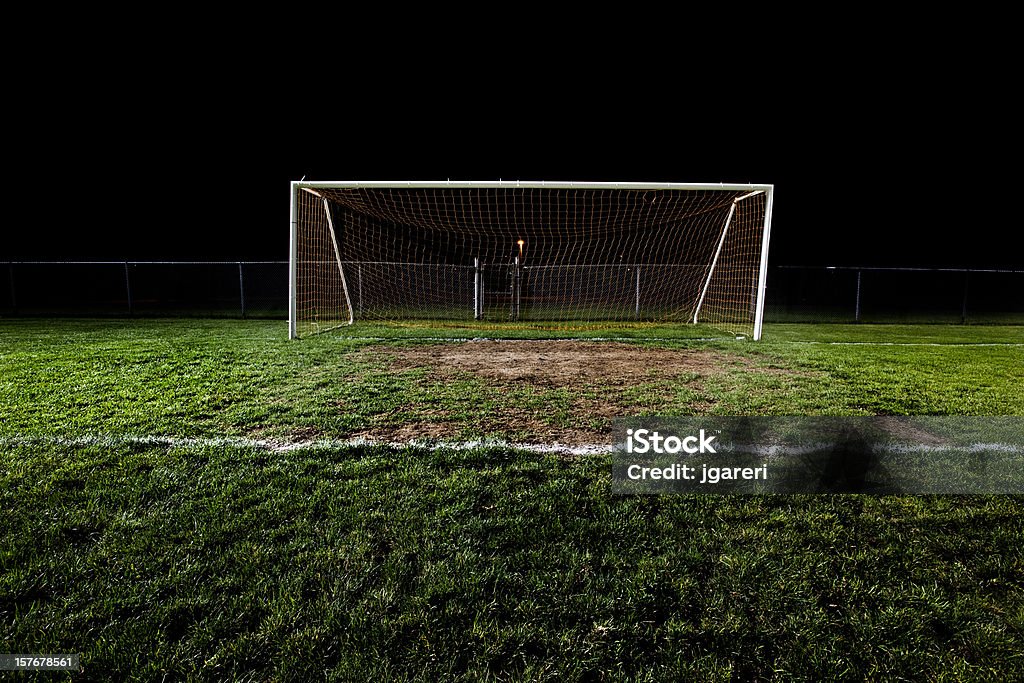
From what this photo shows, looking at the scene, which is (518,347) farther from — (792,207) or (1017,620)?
(792,207)

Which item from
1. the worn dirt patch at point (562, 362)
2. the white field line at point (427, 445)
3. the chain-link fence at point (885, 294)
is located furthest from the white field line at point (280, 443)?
the chain-link fence at point (885, 294)

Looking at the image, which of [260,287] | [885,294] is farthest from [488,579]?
[885,294]

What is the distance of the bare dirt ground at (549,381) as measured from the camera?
3900 millimetres

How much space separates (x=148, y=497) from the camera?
2730 millimetres

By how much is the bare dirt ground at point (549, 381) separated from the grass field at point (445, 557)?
0.18ft

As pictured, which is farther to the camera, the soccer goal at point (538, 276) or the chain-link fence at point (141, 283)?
the chain-link fence at point (141, 283)

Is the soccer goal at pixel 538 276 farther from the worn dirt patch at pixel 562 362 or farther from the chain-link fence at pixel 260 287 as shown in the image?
the chain-link fence at pixel 260 287

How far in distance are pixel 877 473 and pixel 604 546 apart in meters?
1.97

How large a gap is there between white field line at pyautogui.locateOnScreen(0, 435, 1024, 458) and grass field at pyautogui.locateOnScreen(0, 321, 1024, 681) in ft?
0.09

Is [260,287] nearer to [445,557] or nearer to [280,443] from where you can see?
[280,443]

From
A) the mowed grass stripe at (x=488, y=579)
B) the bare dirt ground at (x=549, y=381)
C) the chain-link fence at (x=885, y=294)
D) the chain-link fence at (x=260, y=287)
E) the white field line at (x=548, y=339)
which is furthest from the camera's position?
the chain-link fence at (x=260, y=287)

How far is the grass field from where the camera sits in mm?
1706

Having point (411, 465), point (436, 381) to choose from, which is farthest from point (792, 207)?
point (411, 465)

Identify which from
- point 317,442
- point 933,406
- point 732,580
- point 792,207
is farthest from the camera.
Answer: point 792,207
